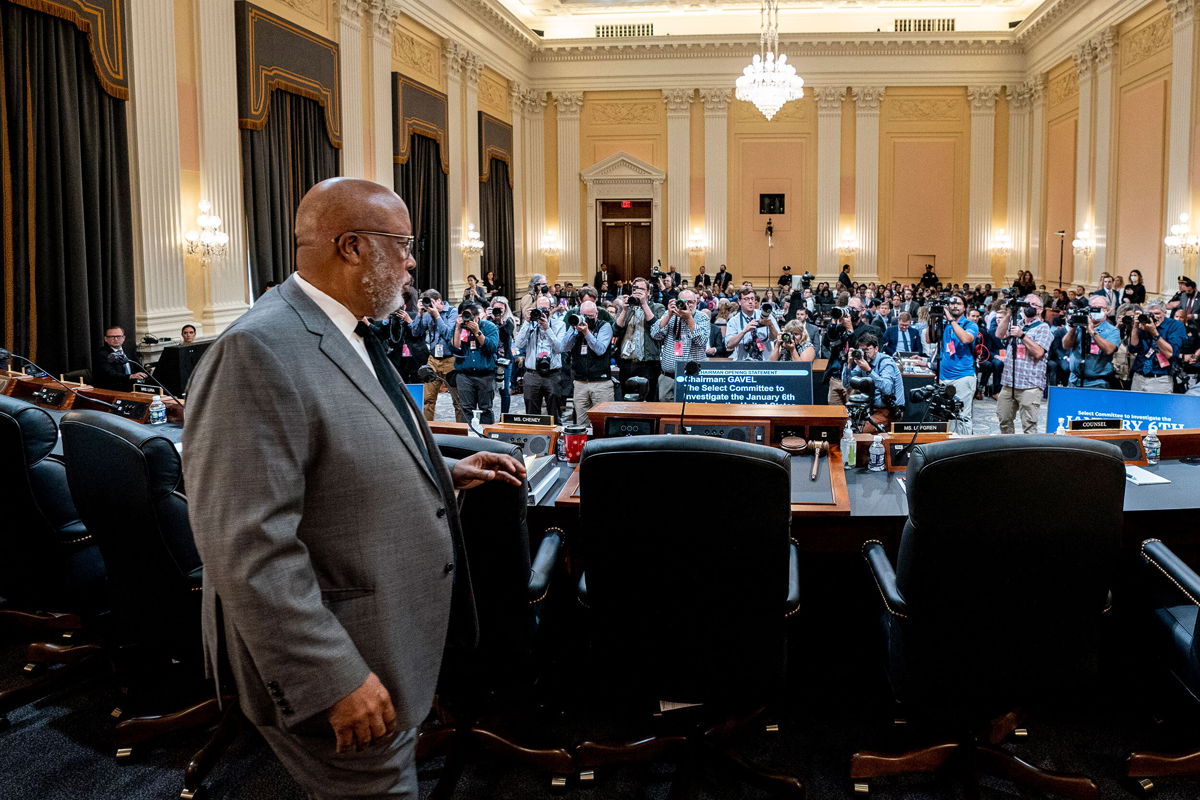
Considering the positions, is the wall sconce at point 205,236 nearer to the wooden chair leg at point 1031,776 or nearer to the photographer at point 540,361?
the photographer at point 540,361

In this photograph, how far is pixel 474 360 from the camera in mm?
7645

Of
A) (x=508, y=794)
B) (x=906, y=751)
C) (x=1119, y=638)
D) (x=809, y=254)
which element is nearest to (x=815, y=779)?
(x=906, y=751)

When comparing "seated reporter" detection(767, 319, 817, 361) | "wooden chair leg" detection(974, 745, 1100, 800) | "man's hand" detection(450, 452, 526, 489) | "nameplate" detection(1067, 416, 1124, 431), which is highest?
"seated reporter" detection(767, 319, 817, 361)

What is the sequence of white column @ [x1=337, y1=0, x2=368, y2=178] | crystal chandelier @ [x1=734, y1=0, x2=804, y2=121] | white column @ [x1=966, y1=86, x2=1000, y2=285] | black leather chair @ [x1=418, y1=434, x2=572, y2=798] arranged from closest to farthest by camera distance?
black leather chair @ [x1=418, y1=434, x2=572, y2=798]
white column @ [x1=337, y1=0, x2=368, y2=178]
crystal chandelier @ [x1=734, y1=0, x2=804, y2=121]
white column @ [x1=966, y1=86, x2=1000, y2=285]

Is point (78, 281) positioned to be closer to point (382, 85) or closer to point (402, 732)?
point (382, 85)

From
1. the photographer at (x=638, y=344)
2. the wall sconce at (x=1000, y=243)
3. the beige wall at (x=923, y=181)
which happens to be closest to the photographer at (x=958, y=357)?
the photographer at (x=638, y=344)

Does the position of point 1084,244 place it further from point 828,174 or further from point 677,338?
point 677,338

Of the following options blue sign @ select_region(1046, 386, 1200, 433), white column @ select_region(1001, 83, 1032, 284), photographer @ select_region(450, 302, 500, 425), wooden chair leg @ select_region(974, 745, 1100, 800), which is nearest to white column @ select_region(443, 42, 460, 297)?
photographer @ select_region(450, 302, 500, 425)

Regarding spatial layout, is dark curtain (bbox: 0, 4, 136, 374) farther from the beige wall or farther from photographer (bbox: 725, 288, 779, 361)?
the beige wall

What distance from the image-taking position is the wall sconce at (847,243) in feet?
65.3

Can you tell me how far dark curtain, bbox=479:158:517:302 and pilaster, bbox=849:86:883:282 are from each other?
6.59 m

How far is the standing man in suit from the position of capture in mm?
1466

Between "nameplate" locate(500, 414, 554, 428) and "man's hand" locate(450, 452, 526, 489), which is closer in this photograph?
"man's hand" locate(450, 452, 526, 489)

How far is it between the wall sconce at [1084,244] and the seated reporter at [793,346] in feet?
34.9
